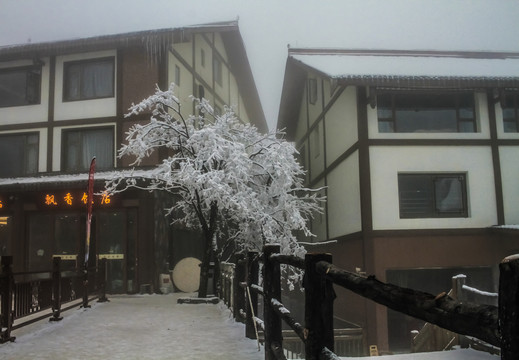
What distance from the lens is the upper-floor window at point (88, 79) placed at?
18.7 metres

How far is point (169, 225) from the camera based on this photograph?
18.3 m

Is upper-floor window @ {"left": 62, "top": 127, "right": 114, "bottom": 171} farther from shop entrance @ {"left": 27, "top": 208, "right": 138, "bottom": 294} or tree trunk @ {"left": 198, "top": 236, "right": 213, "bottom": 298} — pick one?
tree trunk @ {"left": 198, "top": 236, "right": 213, "bottom": 298}

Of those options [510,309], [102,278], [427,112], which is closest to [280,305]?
[510,309]

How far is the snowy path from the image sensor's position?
6703mm

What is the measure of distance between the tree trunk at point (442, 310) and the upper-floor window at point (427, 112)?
14480 millimetres

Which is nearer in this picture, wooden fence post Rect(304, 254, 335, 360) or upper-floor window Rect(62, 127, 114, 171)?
wooden fence post Rect(304, 254, 335, 360)

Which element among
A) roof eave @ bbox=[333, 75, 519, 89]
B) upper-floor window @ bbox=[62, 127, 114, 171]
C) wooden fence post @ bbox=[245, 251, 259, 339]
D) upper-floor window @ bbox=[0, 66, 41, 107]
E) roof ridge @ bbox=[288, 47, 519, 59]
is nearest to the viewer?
wooden fence post @ bbox=[245, 251, 259, 339]

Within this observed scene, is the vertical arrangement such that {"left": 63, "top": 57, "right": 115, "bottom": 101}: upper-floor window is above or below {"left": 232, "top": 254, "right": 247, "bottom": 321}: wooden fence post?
above

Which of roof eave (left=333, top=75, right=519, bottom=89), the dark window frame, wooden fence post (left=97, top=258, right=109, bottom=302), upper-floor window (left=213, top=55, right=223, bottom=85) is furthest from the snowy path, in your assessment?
upper-floor window (left=213, top=55, right=223, bottom=85)

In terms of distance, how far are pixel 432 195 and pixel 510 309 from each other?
15153mm

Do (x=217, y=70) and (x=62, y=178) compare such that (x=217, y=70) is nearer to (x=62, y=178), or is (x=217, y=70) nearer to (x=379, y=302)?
(x=62, y=178)

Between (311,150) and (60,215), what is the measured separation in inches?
437

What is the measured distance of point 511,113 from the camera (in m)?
16.3

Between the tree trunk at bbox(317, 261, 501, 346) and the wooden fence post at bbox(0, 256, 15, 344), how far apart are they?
6.94 metres
